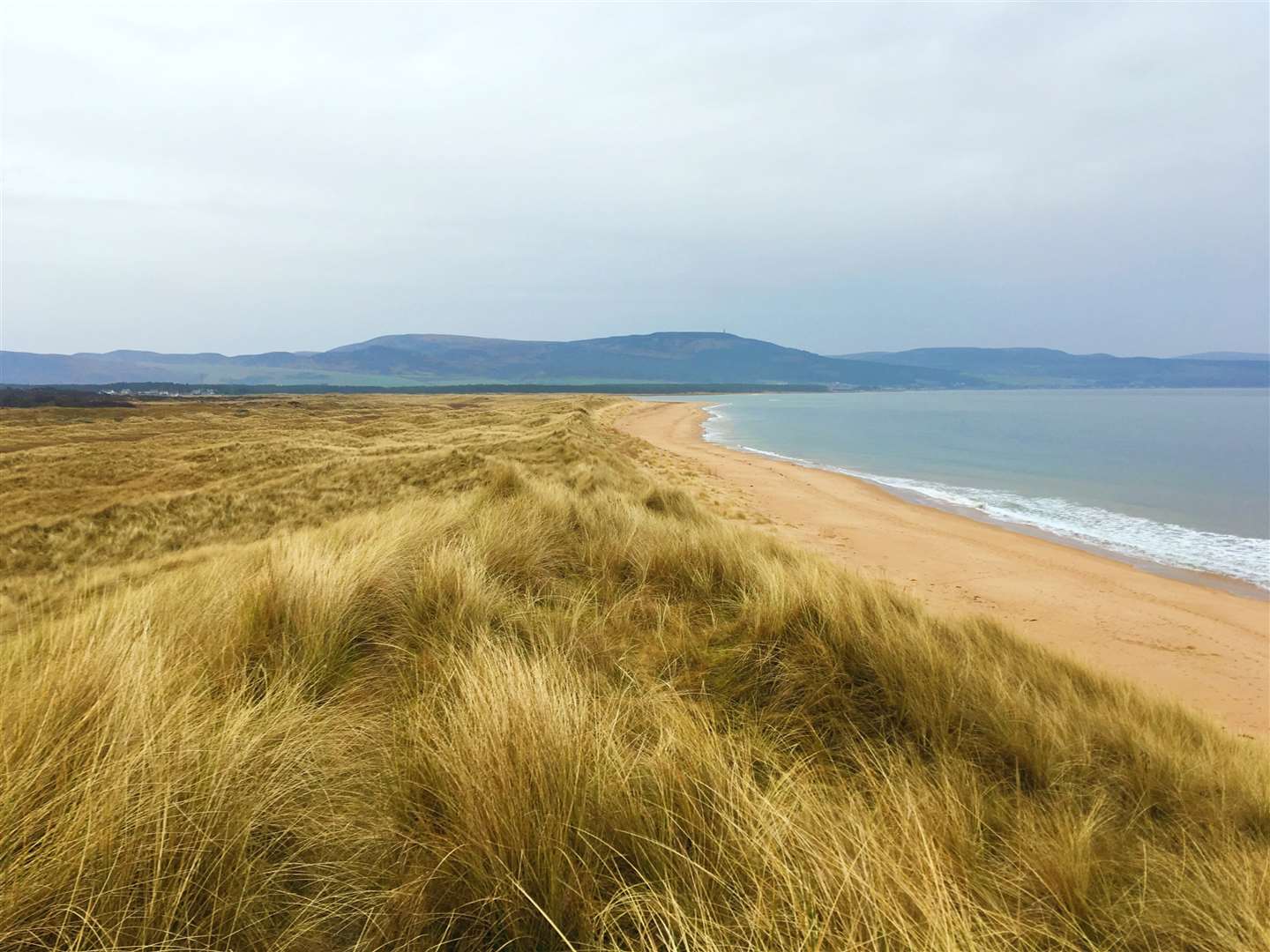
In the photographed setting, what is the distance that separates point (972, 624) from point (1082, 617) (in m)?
5.82

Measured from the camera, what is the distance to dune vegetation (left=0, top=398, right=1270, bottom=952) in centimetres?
140

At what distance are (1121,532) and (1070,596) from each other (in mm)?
8057

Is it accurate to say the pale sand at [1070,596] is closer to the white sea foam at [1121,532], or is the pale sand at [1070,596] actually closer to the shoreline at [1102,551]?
the shoreline at [1102,551]

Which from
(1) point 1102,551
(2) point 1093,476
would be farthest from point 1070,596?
(2) point 1093,476

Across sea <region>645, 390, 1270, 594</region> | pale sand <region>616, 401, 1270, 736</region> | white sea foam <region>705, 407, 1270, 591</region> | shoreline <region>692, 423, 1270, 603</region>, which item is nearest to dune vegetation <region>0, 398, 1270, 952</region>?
pale sand <region>616, 401, 1270, 736</region>

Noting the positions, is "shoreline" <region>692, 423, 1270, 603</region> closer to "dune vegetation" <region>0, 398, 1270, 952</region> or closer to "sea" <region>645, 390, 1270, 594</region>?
"sea" <region>645, 390, 1270, 594</region>

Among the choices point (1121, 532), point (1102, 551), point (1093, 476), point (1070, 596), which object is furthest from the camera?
point (1093, 476)

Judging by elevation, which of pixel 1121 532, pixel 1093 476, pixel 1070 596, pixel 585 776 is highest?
pixel 585 776

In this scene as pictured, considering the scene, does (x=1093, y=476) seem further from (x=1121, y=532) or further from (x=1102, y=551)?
(x=1102, y=551)

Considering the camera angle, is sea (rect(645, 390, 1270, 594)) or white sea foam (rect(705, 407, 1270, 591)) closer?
white sea foam (rect(705, 407, 1270, 591))

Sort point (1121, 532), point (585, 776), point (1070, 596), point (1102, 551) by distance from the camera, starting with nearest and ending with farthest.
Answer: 1. point (585, 776)
2. point (1070, 596)
3. point (1102, 551)
4. point (1121, 532)

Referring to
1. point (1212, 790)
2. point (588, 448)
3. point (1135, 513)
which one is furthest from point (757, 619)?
point (1135, 513)

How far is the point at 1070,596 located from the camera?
1008 cm

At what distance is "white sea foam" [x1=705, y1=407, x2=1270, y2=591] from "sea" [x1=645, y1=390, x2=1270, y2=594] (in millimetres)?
43
